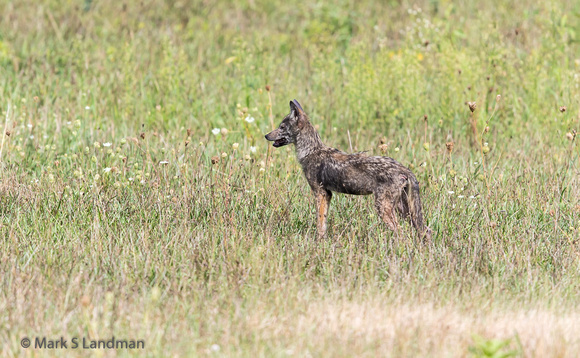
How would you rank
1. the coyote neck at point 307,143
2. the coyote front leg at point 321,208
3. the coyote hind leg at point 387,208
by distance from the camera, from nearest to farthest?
the coyote hind leg at point 387,208
the coyote front leg at point 321,208
the coyote neck at point 307,143

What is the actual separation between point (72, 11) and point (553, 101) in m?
7.97

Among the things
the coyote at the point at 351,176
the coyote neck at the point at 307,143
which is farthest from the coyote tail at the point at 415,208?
the coyote neck at the point at 307,143

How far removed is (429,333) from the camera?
4543mm

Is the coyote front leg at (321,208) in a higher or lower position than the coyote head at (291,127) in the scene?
lower

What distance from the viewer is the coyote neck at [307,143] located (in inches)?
262

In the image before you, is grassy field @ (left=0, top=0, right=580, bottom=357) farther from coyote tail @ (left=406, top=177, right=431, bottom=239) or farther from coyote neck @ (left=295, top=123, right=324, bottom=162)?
coyote neck @ (left=295, top=123, right=324, bottom=162)

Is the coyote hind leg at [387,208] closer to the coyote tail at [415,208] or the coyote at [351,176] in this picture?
→ the coyote at [351,176]

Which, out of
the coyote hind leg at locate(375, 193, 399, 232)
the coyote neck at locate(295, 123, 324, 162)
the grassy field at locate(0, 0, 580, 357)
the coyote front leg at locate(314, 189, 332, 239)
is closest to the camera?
the grassy field at locate(0, 0, 580, 357)

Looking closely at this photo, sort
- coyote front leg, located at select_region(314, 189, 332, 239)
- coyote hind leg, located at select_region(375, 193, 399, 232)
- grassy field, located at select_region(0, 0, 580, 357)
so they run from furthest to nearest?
coyote front leg, located at select_region(314, 189, 332, 239), coyote hind leg, located at select_region(375, 193, 399, 232), grassy field, located at select_region(0, 0, 580, 357)

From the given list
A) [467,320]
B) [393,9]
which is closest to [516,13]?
[393,9]

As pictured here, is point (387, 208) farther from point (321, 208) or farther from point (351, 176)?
point (321, 208)

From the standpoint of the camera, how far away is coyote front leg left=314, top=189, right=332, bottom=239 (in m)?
6.34

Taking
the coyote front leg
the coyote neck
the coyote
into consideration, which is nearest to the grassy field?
the coyote front leg

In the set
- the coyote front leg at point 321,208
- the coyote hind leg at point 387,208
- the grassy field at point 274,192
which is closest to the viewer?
the grassy field at point 274,192
